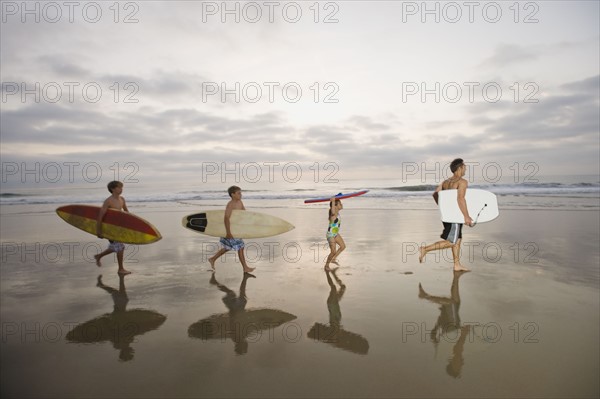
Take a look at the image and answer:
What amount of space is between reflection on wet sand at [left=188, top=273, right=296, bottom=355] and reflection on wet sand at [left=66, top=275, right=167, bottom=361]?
1.91 feet

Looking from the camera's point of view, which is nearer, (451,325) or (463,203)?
(451,325)

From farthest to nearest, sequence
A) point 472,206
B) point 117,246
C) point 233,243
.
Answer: point 472,206
point 233,243
point 117,246

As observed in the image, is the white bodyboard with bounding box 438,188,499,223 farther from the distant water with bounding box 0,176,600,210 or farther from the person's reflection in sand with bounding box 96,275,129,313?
the distant water with bounding box 0,176,600,210

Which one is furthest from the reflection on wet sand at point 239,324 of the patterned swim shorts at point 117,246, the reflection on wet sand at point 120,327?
the patterned swim shorts at point 117,246

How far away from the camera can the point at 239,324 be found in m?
3.99

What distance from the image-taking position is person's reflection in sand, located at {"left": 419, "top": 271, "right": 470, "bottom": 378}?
3.05 meters

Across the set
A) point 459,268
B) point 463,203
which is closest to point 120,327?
point 459,268

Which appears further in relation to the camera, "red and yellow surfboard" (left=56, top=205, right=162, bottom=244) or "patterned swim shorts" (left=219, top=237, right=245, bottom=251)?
"red and yellow surfboard" (left=56, top=205, right=162, bottom=244)

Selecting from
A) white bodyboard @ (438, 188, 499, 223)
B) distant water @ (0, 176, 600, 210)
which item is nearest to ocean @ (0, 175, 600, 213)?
distant water @ (0, 176, 600, 210)

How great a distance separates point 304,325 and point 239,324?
766 mm

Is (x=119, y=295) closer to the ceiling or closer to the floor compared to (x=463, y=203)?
closer to the floor

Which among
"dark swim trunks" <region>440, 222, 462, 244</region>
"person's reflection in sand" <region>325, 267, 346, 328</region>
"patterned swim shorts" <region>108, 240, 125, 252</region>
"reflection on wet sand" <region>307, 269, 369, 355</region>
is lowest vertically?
→ "reflection on wet sand" <region>307, 269, 369, 355</region>

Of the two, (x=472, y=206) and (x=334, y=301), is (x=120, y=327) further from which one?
(x=472, y=206)

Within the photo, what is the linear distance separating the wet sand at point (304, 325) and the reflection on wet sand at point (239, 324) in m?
0.02
